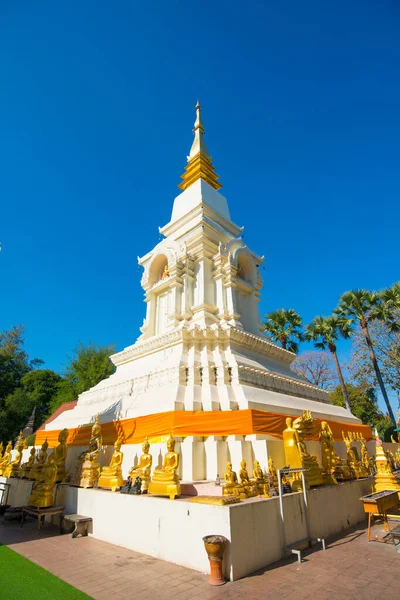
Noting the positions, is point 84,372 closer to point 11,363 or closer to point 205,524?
point 11,363

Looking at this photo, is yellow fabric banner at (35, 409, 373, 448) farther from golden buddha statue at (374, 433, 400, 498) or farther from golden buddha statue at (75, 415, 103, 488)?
golden buddha statue at (374, 433, 400, 498)

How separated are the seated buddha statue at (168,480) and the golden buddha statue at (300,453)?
8.89 ft

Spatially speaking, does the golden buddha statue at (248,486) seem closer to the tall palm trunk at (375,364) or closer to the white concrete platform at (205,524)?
the white concrete platform at (205,524)

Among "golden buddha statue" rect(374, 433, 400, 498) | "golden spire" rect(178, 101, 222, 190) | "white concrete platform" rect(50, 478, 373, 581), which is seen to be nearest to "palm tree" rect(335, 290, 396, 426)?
"golden spire" rect(178, 101, 222, 190)

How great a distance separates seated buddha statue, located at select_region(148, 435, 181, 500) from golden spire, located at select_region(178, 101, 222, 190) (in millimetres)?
20537

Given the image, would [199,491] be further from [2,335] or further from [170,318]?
[2,335]

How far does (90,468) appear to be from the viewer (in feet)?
29.5

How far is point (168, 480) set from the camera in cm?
702

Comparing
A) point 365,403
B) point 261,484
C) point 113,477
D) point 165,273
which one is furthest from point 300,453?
Result: point 365,403

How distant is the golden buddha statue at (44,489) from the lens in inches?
345

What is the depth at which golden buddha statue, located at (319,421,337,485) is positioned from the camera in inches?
337

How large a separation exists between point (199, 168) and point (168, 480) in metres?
21.7

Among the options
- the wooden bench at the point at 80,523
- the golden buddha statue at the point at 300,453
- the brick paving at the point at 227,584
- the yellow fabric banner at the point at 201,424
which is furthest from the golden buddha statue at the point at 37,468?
the golden buddha statue at the point at 300,453

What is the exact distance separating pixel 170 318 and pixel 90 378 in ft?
65.4
